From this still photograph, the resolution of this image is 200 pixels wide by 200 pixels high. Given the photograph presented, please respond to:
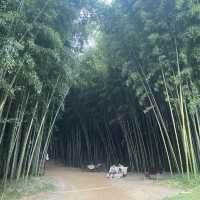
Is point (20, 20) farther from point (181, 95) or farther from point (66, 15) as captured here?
point (181, 95)

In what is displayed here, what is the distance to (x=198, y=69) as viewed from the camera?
624 cm

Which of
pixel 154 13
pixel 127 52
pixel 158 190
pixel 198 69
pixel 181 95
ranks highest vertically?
pixel 154 13

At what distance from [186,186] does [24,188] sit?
315 centimetres

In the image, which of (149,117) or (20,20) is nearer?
(20,20)

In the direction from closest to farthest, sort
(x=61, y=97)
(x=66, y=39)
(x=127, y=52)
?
(x=66, y=39), (x=127, y=52), (x=61, y=97)

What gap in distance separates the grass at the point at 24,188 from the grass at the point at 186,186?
251cm

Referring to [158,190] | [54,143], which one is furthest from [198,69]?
[54,143]

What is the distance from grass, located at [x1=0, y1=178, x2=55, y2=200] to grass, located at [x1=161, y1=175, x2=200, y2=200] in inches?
98.8

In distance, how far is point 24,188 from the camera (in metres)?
5.97

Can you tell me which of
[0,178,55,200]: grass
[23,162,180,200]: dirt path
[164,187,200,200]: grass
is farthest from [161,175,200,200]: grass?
[0,178,55,200]: grass

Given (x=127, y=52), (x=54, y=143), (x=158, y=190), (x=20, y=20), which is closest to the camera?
(x=20, y=20)

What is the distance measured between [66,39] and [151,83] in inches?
A: 90.6

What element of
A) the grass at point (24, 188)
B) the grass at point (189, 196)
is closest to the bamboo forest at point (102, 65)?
the grass at point (189, 196)

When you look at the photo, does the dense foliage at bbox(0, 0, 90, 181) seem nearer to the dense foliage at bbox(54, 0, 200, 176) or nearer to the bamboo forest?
the bamboo forest
